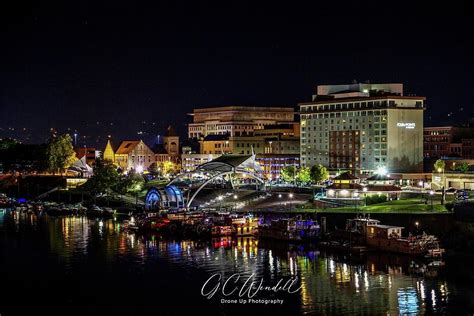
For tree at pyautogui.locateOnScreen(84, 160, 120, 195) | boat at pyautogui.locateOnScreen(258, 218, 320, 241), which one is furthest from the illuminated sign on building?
boat at pyautogui.locateOnScreen(258, 218, 320, 241)

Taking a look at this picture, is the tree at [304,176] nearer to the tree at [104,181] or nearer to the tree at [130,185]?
the tree at [130,185]

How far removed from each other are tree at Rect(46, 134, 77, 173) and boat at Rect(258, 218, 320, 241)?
3366 inches

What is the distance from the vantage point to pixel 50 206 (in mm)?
116625

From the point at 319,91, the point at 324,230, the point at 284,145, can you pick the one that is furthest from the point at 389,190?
the point at 284,145

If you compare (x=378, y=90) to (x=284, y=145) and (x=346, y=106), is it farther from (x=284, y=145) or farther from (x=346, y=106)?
(x=284, y=145)

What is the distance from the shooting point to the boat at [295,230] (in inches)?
2889

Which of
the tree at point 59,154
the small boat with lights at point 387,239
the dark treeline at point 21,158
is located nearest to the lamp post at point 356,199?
the small boat with lights at point 387,239

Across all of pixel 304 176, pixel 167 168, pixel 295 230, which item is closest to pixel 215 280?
pixel 295 230

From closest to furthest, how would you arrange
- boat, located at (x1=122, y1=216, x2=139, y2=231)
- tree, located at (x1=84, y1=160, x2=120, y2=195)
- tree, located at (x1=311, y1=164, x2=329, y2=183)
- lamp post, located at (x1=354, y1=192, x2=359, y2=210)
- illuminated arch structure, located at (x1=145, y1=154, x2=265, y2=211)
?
lamp post, located at (x1=354, y1=192, x2=359, y2=210) < boat, located at (x1=122, y1=216, x2=139, y2=231) < illuminated arch structure, located at (x1=145, y1=154, x2=265, y2=211) < tree, located at (x1=311, y1=164, x2=329, y2=183) < tree, located at (x1=84, y1=160, x2=120, y2=195)

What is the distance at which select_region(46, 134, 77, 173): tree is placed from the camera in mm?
152625

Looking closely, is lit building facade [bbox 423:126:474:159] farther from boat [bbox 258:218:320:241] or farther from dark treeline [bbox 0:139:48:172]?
boat [bbox 258:218:320:241]

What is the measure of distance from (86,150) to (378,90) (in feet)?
306

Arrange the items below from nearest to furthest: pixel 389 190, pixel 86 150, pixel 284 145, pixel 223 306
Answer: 1. pixel 223 306
2. pixel 389 190
3. pixel 284 145
4. pixel 86 150

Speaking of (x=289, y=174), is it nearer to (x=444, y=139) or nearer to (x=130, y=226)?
(x=130, y=226)
